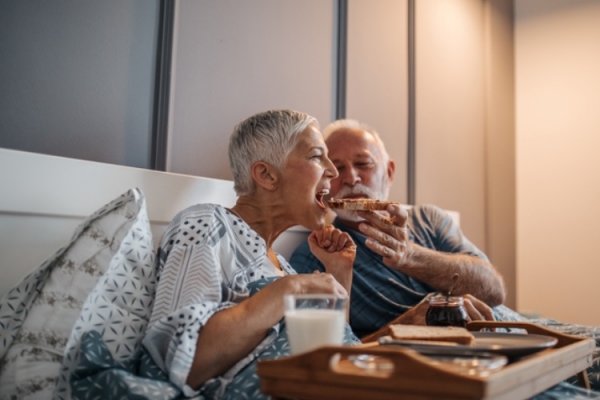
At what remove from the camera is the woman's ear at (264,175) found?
66.5 inches

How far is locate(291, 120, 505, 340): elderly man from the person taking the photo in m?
1.94

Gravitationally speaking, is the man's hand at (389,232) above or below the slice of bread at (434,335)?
above

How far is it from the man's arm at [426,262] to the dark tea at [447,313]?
480 mm

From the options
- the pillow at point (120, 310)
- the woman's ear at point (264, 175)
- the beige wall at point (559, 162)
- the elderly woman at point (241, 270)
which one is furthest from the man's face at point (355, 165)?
the beige wall at point (559, 162)

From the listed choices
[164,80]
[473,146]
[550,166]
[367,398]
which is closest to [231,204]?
[164,80]

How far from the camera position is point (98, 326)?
1.22 metres

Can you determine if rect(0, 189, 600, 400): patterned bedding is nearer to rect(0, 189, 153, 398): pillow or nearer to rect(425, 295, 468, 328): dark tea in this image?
rect(0, 189, 153, 398): pillow

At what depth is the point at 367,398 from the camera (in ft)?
2.77

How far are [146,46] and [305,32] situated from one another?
0.82 m

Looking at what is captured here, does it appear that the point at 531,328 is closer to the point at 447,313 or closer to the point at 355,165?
the point at 447,313

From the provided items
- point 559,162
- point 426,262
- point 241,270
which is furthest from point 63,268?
point 559,162

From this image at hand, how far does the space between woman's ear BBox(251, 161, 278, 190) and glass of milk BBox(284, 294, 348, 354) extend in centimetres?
71

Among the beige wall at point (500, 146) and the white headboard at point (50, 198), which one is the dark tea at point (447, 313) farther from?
the beige wall at point (500, 146)

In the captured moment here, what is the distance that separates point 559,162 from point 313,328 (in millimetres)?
3340
